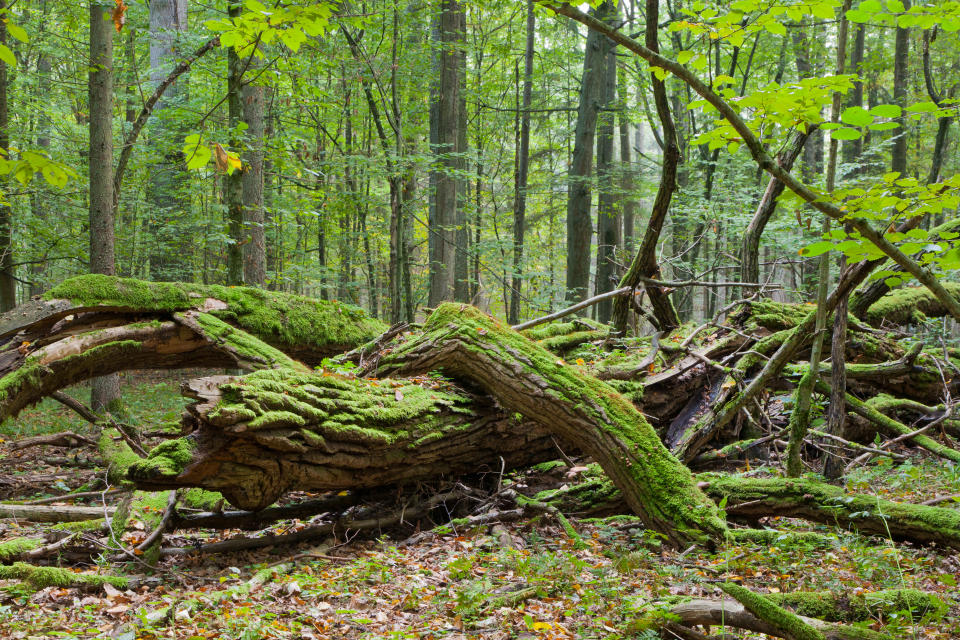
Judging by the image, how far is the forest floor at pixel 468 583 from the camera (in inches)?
111

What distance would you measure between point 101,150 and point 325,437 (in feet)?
19.2

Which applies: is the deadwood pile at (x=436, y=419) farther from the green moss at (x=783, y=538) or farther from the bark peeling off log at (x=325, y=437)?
the green moss at (x=783, y=538)

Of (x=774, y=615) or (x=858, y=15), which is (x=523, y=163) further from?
(x=774, y=615)

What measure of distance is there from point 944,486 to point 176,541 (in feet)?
19.3

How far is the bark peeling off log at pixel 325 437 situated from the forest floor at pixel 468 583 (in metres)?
0.52

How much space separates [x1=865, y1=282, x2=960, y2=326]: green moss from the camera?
7.77 meters

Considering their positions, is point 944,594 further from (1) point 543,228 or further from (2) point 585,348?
(1) point 543,228

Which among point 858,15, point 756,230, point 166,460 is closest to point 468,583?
point 166,460

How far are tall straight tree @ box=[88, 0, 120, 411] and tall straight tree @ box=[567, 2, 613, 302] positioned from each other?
297 inches

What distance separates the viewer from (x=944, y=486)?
4.74 metres

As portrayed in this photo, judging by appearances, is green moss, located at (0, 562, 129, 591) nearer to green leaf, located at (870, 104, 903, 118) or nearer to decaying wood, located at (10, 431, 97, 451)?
decaying wood, located at (10, 431, 97, 451)

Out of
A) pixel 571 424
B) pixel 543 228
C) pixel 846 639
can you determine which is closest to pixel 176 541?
pixel 571 424

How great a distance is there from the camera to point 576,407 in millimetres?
4305

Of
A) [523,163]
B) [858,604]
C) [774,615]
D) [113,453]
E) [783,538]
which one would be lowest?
[113,453]
